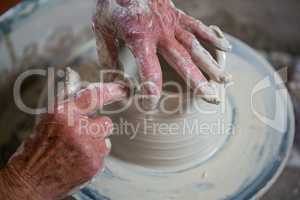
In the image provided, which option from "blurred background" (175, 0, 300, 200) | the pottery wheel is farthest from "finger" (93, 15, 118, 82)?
"blurred background" (175, 0, 300, 200)

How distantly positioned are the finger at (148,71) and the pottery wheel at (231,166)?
0.29 metres

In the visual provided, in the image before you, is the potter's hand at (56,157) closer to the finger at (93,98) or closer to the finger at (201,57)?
the finger at (93,98)

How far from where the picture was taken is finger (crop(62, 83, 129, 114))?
1152 millimetres

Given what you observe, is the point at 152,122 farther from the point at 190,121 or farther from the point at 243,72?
the point at 243,72

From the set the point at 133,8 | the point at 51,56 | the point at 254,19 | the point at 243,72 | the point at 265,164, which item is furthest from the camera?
the point at 254,19

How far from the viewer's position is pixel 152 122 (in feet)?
4.19

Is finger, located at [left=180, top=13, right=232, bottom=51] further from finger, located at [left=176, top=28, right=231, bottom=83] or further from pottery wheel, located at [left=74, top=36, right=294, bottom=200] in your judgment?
pottery wheel, located at [left=74, top=36, right=294, bottom=200]

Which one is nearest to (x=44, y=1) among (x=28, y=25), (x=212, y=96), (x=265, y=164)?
(x=28, y=25)

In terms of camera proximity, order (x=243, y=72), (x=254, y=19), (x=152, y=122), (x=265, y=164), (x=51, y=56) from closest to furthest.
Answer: (x=152, y=122) < (x=265, y=164) < (x=243, y=72) < (x=51, y=56) < (x=254, y=19)

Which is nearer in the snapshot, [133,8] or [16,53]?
[133,8]

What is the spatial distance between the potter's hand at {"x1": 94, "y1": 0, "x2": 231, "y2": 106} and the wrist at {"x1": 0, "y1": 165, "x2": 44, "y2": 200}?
367mm

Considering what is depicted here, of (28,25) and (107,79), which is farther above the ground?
(28,25)

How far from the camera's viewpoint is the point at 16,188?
113 centimetres

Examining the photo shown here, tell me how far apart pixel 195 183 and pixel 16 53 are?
0.98 meters
